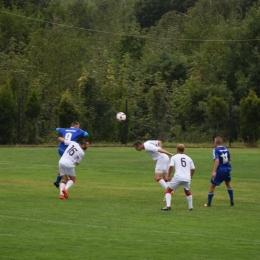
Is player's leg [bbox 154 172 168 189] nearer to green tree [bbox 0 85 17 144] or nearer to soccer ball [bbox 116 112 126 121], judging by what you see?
green tree [bbox 0 85 17 144]

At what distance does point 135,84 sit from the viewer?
52156 mm

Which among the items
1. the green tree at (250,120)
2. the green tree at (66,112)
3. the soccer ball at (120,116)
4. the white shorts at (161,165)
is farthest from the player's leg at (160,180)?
the green tree at (250,120)

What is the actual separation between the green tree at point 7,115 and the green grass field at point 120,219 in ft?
47.4

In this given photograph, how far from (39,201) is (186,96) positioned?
116 feet

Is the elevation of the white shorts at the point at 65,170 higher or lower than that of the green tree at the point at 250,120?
lower

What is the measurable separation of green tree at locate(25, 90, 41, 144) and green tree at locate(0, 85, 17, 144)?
1.06 m

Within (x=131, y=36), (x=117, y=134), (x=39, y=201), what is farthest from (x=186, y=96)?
(x=39, y=201)


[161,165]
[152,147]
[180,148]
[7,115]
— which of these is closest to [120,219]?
[180,148]

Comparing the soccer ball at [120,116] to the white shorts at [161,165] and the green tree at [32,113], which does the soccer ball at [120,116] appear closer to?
the green tree at [32,113]

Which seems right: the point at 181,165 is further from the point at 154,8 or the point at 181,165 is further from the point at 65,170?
the point at 154,8

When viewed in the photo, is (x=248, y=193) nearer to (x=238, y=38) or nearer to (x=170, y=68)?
(x=238, y=38)

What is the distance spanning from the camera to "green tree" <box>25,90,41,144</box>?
145ft

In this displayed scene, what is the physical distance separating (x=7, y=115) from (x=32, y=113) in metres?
1.93

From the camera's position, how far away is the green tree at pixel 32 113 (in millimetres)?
44312
